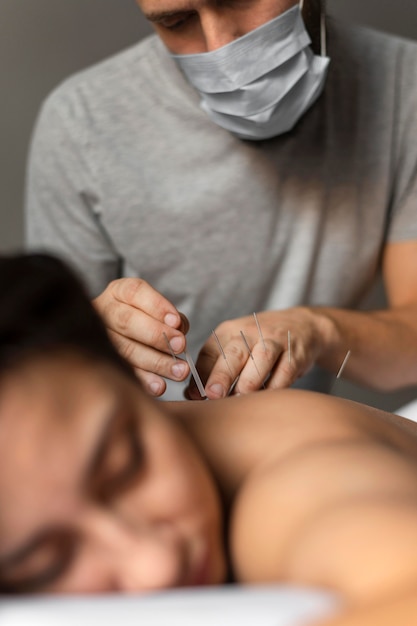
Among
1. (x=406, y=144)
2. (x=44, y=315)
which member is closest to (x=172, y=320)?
(x=44, y=315)

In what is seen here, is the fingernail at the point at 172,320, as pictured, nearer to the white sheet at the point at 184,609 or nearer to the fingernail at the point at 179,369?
the fingernail at the point at 179,369

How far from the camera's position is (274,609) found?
433 mm

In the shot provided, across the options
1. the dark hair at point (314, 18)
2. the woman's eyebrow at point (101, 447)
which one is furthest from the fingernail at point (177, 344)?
the dark hair at point (314, 18)

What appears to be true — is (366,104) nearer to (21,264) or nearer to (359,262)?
(359,262)

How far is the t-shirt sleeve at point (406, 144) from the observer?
1515 millimetres

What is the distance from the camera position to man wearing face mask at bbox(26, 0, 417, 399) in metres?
1.47

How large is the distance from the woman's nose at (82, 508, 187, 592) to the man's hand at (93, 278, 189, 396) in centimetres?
Result: 41

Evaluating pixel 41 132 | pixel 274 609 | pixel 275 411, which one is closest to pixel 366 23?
pixel 41 132

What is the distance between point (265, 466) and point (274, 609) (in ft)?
0.81

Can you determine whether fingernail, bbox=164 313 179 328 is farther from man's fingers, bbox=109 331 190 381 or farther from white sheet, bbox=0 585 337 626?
white sheet, bbox=0 585 337 626

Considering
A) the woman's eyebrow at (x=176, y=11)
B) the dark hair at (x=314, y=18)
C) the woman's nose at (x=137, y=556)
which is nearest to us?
the woman's nose at (x=137, y=556)

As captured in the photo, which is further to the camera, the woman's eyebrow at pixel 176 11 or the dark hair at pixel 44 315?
the woman's eyebrow at pixel 176 11

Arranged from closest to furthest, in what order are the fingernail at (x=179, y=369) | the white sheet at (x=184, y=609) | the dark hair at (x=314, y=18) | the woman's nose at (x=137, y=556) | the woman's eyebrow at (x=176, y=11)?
the white sheet at (x=184, y=609) → the woman's nose at (x=137, y=556) → the fingernail at (x=179, y=369) → the woman's eyebrow at (x=176, y=11) → the dark hair at (x=314, y=18)

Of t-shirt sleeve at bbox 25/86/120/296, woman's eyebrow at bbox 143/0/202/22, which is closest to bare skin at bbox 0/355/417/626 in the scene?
woman's eyebrow at bbox 143/0/202/22
